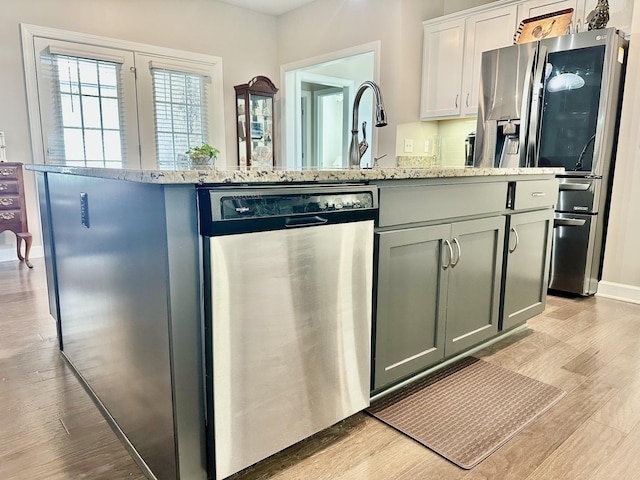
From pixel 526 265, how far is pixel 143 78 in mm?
4190

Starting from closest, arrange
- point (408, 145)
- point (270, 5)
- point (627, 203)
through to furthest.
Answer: point (627, 203) < point (408, 145) < point (270, 5)

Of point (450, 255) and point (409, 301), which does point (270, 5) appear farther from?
point (409, 301)

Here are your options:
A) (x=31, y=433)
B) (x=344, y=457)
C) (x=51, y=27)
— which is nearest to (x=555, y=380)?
(x=344, y=457)

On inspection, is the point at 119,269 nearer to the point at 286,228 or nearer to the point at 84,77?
the point at 286,228

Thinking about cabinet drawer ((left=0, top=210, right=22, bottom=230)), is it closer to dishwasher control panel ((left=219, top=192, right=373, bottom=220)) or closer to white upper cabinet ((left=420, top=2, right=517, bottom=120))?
dishwasher control panel ((left=219, top=192, right=373, bottom=220))

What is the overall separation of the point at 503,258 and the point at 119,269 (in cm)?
170

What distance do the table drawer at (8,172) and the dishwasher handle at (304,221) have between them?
11.9ft

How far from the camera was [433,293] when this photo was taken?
1766 mm

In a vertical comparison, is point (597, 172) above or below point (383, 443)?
above

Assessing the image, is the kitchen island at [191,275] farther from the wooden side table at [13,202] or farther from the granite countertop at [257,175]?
the wooden side table at [13,202]

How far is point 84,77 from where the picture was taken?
429 cm

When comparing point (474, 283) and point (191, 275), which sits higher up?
point (191, 275)

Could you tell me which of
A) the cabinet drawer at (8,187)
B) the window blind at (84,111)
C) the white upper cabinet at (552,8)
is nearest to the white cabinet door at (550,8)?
the white upper cabinet at (552,8)

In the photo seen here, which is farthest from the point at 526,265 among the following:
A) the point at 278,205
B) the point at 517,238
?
the point at 278,205
